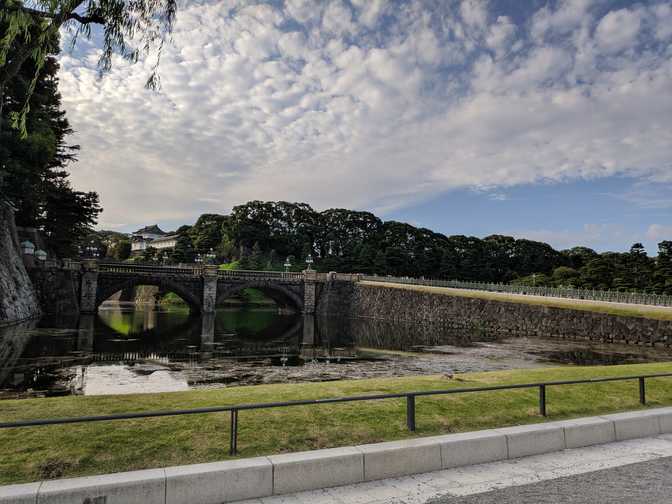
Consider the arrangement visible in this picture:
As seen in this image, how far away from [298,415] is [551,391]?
20.9 ft

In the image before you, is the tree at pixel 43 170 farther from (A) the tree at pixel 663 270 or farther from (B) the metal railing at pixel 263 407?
(A) the tree at pixel 663 270

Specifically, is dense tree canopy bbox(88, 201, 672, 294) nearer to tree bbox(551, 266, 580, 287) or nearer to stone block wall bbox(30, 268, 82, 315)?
tree bbox(551, 266, 580, 287)

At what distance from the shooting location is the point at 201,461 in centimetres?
649

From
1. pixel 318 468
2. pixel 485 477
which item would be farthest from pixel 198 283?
pixel 485 477

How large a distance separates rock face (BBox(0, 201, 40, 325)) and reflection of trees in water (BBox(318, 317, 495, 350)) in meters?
25.3

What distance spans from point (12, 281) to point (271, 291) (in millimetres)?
36648

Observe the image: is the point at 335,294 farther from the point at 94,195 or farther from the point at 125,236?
the point at 125,236

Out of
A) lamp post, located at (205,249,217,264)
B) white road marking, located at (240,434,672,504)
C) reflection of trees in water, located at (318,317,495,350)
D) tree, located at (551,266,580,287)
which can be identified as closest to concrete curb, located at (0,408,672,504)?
white road marking, located at (240,434,672,504)

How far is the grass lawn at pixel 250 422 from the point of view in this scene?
21.1 feet

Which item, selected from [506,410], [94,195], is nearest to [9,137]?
[94,195]

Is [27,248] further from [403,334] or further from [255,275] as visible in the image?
[403,334]

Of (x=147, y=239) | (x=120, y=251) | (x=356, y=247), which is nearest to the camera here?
(x=356, y=247)

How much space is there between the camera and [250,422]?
7.98 meters

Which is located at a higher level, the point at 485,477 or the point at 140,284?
the point at 140,284
